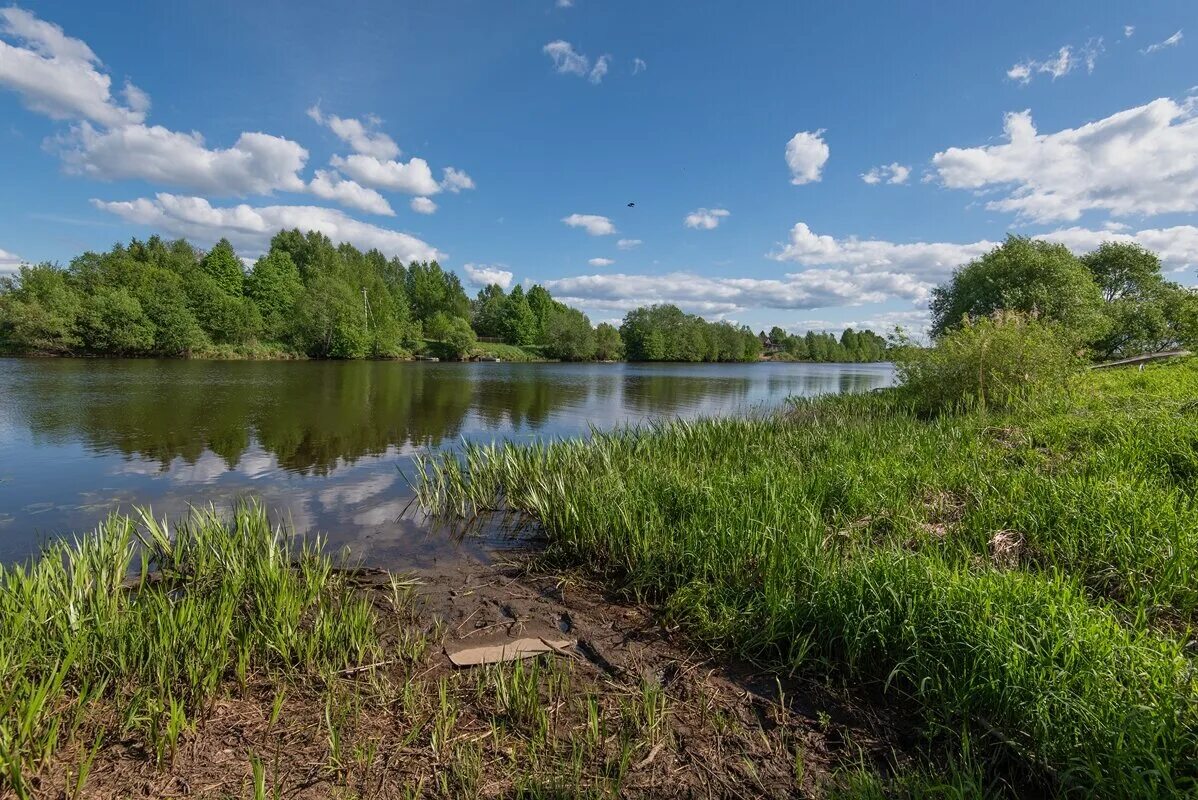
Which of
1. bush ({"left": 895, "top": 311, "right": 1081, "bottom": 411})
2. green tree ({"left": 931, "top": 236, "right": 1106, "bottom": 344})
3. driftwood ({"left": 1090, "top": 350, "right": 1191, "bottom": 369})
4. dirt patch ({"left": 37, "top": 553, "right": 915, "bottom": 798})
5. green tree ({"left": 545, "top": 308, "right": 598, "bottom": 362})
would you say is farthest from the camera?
green tree ({"left": 545, "top": 308, "right": 598, "bottom": 362})

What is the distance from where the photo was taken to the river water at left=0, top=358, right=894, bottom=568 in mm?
7758

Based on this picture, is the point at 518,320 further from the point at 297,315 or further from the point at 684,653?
the point at 684,653

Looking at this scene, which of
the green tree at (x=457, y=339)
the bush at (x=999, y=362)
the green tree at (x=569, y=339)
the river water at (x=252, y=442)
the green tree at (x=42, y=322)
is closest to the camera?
the river water at (x=252, y=442)

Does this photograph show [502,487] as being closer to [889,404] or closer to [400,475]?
[400,475]

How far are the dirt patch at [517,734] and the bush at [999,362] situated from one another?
1163 centimetres

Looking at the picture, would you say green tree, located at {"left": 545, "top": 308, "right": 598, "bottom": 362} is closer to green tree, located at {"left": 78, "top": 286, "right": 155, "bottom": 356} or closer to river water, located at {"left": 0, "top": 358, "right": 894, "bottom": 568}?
green tree, located at {"left": 78, "top": 286, "right": 155, "bottom": 356}

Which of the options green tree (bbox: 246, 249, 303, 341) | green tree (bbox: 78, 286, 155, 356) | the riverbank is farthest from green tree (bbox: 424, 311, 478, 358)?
the riverbank

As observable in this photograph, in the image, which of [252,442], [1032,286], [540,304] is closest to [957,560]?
[252,442]

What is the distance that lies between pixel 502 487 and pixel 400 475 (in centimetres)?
297

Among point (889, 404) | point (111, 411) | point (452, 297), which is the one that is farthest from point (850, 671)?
point (452, 297)

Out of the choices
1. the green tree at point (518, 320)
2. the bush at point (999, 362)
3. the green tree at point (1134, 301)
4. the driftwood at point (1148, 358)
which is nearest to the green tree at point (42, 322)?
the green tree at point (518, 320)

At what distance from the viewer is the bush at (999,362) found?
40.9ft

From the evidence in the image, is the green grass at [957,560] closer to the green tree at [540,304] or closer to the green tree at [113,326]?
→ the green tree at [113,326]

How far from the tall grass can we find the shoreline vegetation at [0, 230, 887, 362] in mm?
60683
